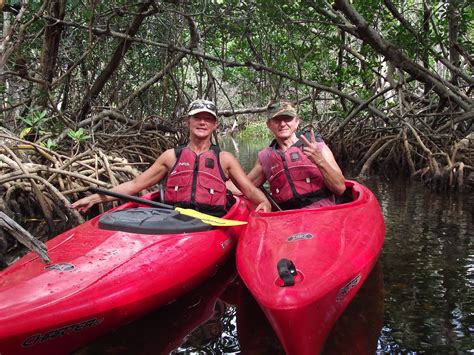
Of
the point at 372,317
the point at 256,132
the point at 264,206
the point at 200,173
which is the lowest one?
the point at 256,132

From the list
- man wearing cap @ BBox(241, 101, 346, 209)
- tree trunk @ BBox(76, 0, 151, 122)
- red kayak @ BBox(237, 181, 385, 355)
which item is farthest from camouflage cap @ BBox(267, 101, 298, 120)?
tree trunk @ BBox(76, 0, 151, 122)

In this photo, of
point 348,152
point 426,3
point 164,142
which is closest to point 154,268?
point 164,142

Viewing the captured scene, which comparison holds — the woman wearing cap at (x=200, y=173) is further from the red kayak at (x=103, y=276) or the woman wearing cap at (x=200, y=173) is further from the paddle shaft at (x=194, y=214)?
the red kayak at (x=103, y=276)

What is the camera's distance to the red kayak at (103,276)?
6.15 feet

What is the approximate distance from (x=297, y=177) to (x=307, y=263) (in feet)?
4.07

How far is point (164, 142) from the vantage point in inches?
300

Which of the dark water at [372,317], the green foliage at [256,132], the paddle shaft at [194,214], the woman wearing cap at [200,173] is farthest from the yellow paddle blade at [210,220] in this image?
the green foliage at [256,132]

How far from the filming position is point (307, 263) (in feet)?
7.01

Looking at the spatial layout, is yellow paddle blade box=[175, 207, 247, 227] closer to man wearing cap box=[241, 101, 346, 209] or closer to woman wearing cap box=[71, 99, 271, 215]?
woman wearing cap box=[71, 99, 271, 215]

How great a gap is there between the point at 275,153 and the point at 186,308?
1.27 meters

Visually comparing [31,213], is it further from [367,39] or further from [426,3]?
[426,3]

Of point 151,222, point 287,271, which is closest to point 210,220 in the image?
point 151,222

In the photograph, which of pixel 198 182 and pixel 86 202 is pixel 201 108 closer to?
pixel 198 182

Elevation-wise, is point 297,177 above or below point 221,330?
above
